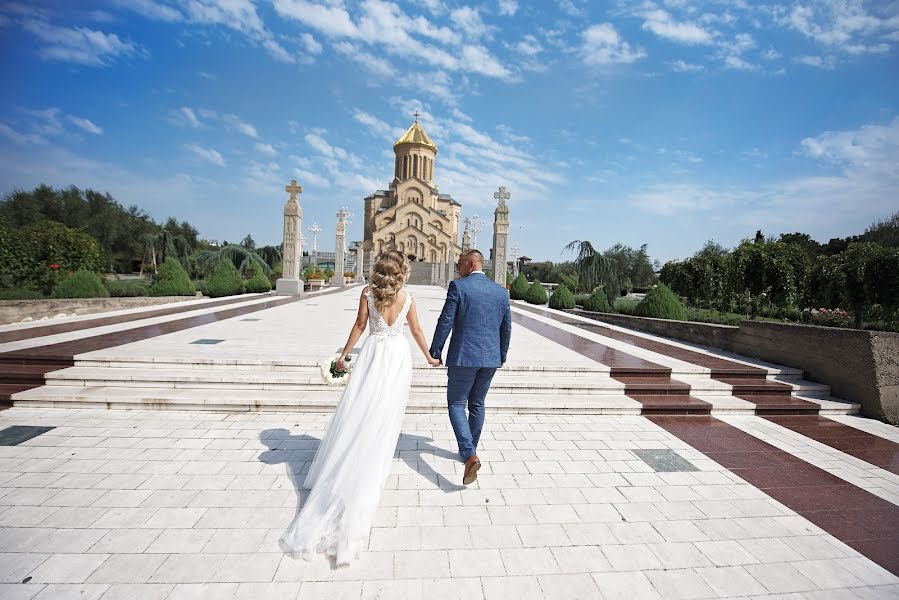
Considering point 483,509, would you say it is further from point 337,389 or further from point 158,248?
point 158,248

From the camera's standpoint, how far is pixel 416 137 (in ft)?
217

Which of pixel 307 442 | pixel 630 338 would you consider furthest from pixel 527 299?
pixel 307 442

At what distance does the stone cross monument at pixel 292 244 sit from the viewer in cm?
1811

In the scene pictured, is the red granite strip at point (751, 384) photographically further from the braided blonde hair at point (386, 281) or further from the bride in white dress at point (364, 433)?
the braided blonde hair at point (386, 281)

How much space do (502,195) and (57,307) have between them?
15.8m

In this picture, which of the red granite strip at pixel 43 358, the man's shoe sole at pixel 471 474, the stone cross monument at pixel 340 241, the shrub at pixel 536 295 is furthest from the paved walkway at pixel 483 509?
the stone cross monument at pixel 340 241

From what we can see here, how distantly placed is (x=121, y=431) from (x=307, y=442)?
184cm

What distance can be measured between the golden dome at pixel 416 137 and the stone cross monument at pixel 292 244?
50.9 metres

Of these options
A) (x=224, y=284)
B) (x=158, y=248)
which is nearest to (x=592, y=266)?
(x=224, y=284)

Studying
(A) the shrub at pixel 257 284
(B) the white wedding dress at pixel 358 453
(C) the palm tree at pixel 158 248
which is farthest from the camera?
(C) the palm tree at pixel 158 248

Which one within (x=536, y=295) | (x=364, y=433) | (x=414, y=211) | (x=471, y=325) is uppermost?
(x=414, y=211)

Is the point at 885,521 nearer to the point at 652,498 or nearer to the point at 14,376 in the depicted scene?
the point at 652,498

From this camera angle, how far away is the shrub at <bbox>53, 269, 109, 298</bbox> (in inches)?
451

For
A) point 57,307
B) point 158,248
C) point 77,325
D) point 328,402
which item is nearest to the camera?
point 328,402
